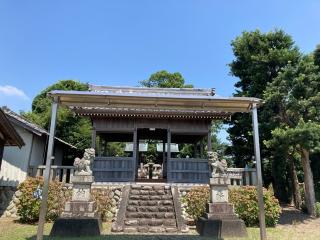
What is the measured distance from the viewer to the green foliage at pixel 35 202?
1001 cm

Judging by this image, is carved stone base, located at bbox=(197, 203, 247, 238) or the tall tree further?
the tall tree

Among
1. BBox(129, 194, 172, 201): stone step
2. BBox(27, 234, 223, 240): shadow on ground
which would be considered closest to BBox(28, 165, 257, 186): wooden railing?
BBox(129, 194, 172, 201): stone step

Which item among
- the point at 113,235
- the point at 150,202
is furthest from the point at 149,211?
the point at 113,235

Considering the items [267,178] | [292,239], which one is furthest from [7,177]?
[267,178]

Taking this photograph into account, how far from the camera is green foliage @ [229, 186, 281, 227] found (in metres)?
10.2

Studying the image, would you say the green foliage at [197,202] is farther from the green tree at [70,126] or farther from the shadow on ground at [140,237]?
the green tree at [70,126]

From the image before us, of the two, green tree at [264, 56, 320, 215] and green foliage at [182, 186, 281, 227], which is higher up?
green tree at [264, 56, 320, 215]

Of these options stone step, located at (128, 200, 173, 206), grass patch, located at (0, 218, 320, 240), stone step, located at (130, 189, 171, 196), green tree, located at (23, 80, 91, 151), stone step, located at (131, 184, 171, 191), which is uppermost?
green tree, located at (23, 80, 91, 151)

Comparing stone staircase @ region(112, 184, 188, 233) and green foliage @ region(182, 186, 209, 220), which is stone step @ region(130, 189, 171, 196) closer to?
stone staircase @ region(112, 184, 188, 233)

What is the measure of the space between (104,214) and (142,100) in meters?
5.64

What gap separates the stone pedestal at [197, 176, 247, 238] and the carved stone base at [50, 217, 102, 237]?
→ 312 cm

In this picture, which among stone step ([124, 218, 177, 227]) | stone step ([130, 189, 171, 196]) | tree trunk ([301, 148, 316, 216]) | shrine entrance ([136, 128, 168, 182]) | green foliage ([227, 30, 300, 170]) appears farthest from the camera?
shrine entrance ([136, 128, 168, 182])

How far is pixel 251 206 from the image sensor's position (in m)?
10.2

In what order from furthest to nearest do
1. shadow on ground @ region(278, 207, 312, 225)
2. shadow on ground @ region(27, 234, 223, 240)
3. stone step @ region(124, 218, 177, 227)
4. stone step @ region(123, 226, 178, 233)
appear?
shadow on ground @ region(278, 207, 312, 225) < stone step @ region(124, 218, 177, 227) < stone step @ region(123, 226, 178, 233) < shadow on ground @ region(27, 234, 223, 240)
